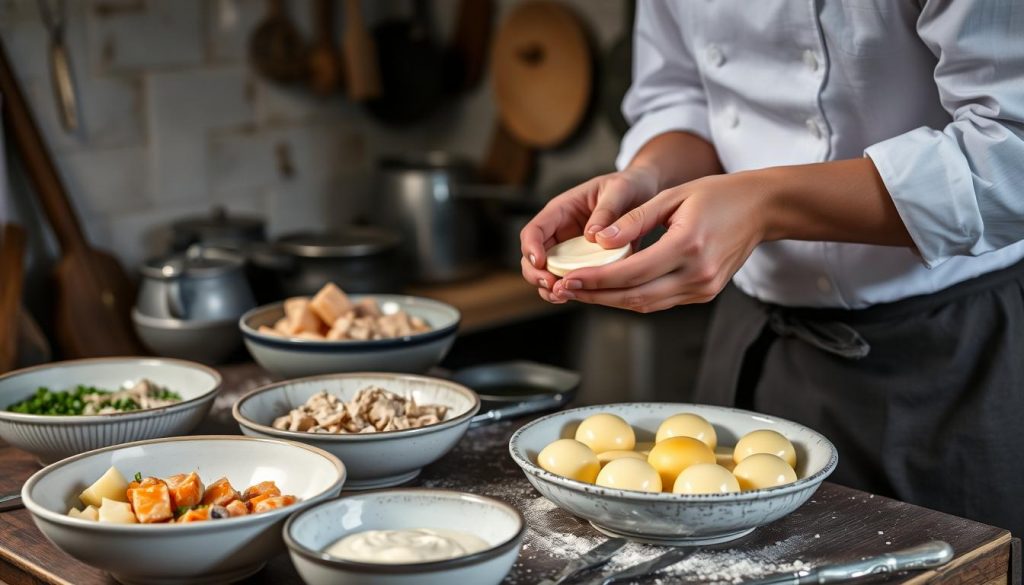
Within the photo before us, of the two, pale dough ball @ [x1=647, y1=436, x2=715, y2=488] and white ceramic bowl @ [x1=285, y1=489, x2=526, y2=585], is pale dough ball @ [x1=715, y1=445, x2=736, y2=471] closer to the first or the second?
pale dough ball @ [x1=647, y1=436, x2=715, y2=488]

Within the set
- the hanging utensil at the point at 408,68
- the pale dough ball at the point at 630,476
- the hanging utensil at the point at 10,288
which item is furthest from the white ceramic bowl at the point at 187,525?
the hanging utensil at the point at 408,68

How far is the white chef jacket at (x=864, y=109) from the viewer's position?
1207 millimetres

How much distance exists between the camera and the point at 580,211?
1396 millimetres

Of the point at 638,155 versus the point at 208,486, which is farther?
the point at 638,155

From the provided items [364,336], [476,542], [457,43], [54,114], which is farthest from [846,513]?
[457,43]

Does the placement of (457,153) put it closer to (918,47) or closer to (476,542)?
(918,47)

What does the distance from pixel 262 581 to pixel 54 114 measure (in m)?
1.72

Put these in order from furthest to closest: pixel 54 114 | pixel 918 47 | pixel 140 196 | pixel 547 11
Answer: pixel 547 11
pixel 140 196
pixel 54 114
pixel 918 47

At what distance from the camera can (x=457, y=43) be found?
308cm

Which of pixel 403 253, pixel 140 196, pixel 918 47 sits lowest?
pixel 403 253

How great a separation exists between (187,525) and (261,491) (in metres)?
0.13

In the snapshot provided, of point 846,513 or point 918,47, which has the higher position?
Result: point 918,47

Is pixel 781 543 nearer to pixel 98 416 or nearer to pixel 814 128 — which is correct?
pixel 814 128

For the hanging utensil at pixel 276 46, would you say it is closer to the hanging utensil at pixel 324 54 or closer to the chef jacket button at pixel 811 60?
the hanging utensil at pixel 324 54
